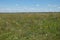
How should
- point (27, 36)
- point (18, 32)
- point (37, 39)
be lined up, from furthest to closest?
point (18, 32) → point (27, 36) → point (37, 39)

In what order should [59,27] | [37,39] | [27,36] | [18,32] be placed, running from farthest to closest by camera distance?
[59,27] < [18,32] < [27,36] < [37,39]

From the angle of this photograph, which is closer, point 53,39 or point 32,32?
point 53,39

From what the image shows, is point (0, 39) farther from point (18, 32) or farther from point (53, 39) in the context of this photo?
point (53, 39)

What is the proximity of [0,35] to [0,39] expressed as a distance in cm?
71

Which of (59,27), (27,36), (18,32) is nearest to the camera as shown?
(27,36)

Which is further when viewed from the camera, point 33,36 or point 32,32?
point 32,32

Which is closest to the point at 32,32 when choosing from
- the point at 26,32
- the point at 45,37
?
the point at 26,32

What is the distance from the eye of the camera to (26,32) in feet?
29.6

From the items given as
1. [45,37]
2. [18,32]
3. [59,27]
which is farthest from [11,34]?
[59,27]

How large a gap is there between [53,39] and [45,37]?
40 centimetres

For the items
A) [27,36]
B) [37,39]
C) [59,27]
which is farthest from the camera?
[59,27]

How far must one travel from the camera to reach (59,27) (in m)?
9.74

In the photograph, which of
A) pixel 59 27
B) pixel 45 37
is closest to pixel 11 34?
pixel 45 37

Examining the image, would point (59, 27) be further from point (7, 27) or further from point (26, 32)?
point (7, 27)
